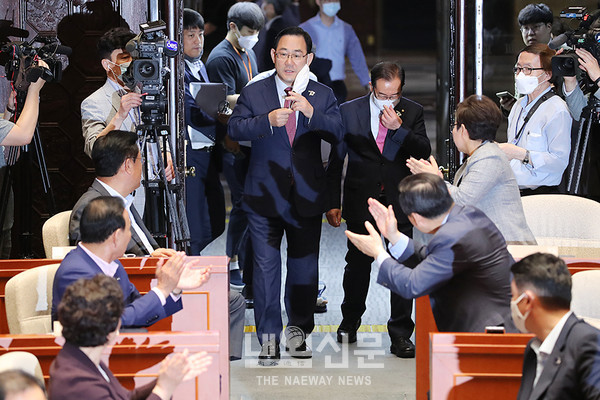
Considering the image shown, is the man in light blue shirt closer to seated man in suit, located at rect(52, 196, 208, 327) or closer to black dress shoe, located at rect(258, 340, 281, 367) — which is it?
black dress shoe, located at rect(258, 340, 281, 367)

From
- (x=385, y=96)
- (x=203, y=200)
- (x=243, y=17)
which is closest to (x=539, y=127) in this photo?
(x=385, y=96)

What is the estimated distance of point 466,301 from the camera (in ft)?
9.73

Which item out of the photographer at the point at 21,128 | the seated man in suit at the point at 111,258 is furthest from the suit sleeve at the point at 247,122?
the seated man in suit at the point at 111,258

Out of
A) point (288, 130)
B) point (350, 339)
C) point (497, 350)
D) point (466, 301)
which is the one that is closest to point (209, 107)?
point (288, 130)

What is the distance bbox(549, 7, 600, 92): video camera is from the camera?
4.76 m

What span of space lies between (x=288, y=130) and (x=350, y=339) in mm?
1211

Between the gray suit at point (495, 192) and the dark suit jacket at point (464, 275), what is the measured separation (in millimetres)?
700

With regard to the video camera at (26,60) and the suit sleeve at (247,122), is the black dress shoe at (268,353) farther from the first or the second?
the video camera at (26,60)

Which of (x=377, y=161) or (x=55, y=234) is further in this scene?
(x=377, y=161)

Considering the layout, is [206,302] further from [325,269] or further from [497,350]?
[325,269]

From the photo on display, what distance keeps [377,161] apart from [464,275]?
1750 mm

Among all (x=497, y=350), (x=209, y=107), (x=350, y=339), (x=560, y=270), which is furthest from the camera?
(x=209, y=107)

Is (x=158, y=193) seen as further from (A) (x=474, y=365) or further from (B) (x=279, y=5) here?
(B) (x=279, y=5)

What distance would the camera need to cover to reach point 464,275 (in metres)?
2.97
